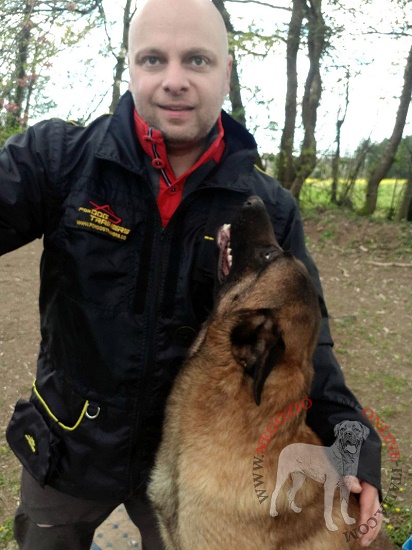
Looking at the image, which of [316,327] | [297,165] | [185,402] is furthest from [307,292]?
[297,165]

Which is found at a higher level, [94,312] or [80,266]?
[80,266]

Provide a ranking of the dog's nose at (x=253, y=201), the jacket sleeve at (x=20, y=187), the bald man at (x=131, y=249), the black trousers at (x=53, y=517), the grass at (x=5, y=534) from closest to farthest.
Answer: the jacket sleeve at (x=20, y=187)
the bald man at (x=131, y=249)
the dog's nose at (x=253, y=201)
the black trousers at (x=53, y=517)
the grass at (x=5, y=534)

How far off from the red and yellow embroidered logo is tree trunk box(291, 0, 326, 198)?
393 inches

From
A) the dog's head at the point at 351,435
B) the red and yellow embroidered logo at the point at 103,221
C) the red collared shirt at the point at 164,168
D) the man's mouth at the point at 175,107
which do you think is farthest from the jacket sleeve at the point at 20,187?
the dog's head at the point at 351,435

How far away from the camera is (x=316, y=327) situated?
222 cm

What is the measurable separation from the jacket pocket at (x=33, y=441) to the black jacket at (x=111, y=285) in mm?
17

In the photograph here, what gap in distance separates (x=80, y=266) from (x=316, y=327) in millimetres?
1050

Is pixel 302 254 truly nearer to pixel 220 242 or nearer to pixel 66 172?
pixel 220 242

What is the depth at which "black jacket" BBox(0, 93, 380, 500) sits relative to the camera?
2088mm

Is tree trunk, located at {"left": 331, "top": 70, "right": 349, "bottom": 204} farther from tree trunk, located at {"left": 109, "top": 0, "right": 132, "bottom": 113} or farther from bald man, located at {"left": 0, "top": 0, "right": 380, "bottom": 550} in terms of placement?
bald man, located at {"left": 0, "top": 0, "right": 380, "bottom": 550}

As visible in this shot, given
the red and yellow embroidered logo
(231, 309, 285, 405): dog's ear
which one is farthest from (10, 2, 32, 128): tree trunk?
(231, 309, 285, 405): dog's ear

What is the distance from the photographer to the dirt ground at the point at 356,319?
468 centimetres

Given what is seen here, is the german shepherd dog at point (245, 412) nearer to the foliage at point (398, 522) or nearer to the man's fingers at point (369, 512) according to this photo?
the man's fingers at point (369, 512)

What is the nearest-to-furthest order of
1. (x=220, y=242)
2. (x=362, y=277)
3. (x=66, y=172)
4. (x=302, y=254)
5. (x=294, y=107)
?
(x=66, y=172) < (x=220, y=242) < (x=302, y=254) < (x=362, y=277) < (x=294, y=107)
